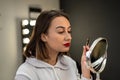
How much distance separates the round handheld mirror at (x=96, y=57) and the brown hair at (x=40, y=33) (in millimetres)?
186

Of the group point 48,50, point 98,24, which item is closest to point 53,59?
point 48,50

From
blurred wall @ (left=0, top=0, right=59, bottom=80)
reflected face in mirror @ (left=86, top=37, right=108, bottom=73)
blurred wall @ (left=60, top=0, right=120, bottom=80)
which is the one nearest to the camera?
reflected face in mirror @ (left=86, top=37, right=108, bottom=73)

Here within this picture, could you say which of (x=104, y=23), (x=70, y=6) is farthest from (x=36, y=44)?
(x=70, y=6)

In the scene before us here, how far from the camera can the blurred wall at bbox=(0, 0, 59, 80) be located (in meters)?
2.28

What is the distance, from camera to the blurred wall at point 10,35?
228cm

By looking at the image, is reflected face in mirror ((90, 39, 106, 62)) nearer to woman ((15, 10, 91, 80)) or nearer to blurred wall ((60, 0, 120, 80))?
woman ((15, 10, 91, 80))

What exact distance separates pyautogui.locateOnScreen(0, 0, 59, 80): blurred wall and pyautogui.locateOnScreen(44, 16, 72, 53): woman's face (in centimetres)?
140

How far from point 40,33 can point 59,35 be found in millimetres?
79

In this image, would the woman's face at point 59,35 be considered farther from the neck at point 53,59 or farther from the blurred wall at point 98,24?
the blurred wall at point 98,24

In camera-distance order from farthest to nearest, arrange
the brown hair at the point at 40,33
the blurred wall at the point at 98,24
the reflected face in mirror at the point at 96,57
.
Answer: the blurred wall at the point at 98,24, the brown hair at the point at 40,33, the reflected face in mirror at the point at 96,57

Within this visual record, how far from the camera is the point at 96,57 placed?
844 mm

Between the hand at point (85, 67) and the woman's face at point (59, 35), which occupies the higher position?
the woman's face at point (59, 35)

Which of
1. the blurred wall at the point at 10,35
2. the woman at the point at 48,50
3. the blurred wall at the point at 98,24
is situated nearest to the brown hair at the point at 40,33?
the woman at the point at 48,50

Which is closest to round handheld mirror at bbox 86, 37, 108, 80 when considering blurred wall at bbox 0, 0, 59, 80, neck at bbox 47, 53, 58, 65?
neck at bbox 47, 53, 58, 65
